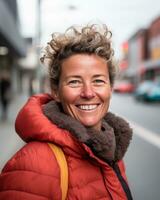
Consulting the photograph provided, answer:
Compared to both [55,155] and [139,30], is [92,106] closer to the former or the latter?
[55,155]

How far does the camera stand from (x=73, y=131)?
2.24 meters

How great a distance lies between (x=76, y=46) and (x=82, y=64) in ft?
0.28

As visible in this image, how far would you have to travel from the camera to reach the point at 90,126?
241cm

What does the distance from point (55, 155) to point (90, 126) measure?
0.36 metres

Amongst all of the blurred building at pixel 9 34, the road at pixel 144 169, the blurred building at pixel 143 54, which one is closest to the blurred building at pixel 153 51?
the blurred building at pixel 143 54

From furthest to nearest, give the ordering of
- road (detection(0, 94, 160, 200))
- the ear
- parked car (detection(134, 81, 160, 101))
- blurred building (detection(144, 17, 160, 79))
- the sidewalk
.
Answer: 1. blurred building (detection(144, 17, 160, 79))
2. parked car (detection(134, 81, 160, 101))
3. the sidewalk
4. road (detection(0, 94, 160, 200))
5. the ear

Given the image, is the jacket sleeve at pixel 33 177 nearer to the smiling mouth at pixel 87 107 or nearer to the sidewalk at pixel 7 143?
the smiling mouth at pixel 87 107

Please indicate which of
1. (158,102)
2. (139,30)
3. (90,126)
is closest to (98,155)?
(90,126)

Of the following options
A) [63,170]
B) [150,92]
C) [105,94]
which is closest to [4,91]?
[105,94]

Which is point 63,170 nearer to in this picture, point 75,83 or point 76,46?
point 75,83

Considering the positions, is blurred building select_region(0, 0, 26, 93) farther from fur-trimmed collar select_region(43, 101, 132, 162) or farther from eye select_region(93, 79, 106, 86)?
eye select_region(93, 79, 106, 86)

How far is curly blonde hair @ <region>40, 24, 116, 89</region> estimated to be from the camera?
2324mm

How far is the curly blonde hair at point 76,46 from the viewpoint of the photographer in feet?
7.63

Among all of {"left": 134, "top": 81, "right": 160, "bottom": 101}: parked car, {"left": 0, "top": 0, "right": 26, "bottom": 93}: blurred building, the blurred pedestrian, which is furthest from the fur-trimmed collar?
{"left": 134, "top": 81, "right": 160, "bottom": 101}: parked car
